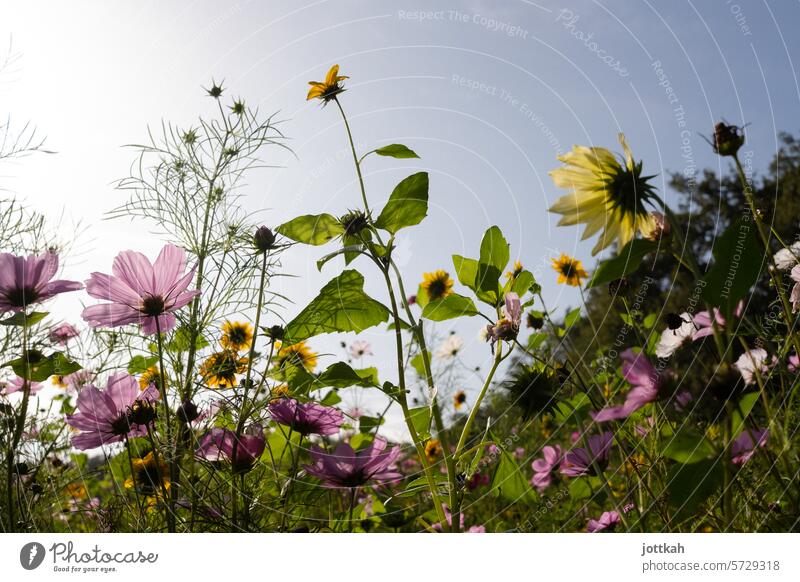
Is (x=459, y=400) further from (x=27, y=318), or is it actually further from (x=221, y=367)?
(x=27, y=318)

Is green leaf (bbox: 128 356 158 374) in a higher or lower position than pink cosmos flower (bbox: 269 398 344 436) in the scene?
higher

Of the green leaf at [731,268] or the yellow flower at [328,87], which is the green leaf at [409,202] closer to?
the yellow flower at [328,87]

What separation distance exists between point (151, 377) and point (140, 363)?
2.3 inches

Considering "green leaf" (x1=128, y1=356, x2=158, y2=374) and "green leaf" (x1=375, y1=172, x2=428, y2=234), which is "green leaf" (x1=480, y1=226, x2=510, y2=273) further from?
"green leaf" (x1=128, y1=356, x2=158, y2=374)

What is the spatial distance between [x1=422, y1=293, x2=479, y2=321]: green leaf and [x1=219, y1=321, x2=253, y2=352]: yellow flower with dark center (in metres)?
0.20

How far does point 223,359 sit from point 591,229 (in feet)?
1.31

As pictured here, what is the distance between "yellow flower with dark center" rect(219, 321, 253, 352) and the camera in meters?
0.66

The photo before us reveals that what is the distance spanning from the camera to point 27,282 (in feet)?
1.84

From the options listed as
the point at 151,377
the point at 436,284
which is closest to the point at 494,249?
the point at 151,377

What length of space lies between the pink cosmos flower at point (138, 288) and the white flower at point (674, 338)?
1.49ft

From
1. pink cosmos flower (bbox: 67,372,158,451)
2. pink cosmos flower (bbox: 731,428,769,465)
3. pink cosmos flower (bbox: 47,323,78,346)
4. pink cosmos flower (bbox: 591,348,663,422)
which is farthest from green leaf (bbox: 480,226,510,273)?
pink cosmos flower (bbox: 47,323,78,346)

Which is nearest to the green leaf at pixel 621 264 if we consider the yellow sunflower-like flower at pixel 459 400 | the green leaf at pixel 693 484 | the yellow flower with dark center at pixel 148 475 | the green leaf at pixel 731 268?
the green leaf at pixel 731 268
